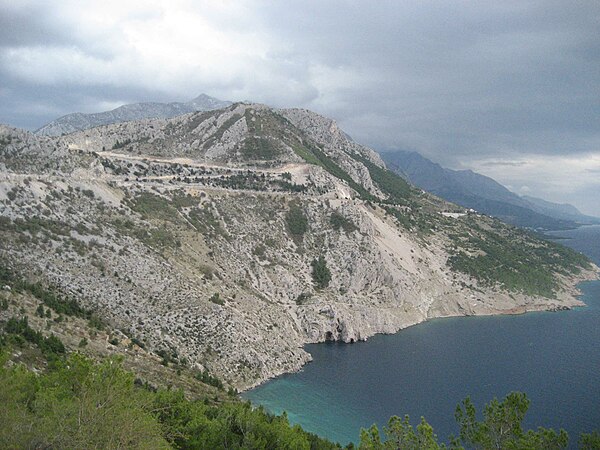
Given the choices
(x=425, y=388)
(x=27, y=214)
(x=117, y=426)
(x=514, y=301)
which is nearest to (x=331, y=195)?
(x=514, y=301)

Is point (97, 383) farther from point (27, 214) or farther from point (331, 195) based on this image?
point (331, 195)

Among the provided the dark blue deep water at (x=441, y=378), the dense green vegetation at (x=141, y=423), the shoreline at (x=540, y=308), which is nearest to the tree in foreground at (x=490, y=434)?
the dense green vegetation at (x=141, y=423)

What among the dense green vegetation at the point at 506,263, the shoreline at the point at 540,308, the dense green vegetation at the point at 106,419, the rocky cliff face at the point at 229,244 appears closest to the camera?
the dense green vegetation at the point at 106,419

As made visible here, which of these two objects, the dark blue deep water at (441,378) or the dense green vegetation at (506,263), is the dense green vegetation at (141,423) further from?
the dense green vegetation at (506,263)

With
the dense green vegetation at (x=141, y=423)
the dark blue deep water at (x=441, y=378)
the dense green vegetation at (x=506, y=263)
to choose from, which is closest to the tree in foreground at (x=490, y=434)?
the dense green vegetation at (x=141, y=423)

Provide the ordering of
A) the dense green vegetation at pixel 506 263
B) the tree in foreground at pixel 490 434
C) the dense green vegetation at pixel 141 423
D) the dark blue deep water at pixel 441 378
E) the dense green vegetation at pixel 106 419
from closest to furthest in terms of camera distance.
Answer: the dense green vegetation at pixel 106 419
the dense green vegetation at pixel 141 423
the tree in foreground at pixel 490 434
the dark blue deep water at pixel 441 378
the dense green vegetation at pixel 506 263

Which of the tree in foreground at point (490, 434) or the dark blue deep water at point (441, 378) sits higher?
the tree in foreground at point (490, 434)

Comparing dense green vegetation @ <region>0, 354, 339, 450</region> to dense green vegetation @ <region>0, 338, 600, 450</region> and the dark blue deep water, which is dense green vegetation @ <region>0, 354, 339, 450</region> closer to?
dense green vegetation @ <region>0, 338, 600, 450</region>

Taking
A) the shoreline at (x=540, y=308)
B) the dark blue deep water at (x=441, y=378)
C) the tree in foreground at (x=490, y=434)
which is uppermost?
the tree in foreground at (x=490, y=434)

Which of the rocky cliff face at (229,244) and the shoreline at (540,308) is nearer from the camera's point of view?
the rocky cliff face at (229,244)
